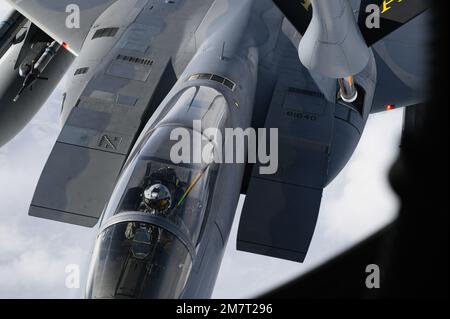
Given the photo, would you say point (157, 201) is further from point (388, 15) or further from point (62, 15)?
point (62, 15)

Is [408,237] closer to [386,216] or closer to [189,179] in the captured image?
[189,179]

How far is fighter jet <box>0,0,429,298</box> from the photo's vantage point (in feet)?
14.9

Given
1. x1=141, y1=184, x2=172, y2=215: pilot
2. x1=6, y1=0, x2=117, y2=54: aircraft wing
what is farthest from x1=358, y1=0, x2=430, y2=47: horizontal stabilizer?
x1=6, y1=0, x2=117, y2=54: aircraft wing

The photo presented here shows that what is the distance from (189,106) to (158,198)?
1.53 m

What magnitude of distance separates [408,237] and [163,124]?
3.42m

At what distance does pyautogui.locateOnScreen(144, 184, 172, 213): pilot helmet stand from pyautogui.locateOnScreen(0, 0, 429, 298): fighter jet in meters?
0.01

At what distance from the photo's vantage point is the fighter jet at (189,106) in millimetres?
4539

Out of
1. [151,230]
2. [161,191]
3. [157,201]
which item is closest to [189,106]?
[161,191]

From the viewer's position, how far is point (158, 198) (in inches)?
183

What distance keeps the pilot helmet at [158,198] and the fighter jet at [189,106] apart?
0.01 meters

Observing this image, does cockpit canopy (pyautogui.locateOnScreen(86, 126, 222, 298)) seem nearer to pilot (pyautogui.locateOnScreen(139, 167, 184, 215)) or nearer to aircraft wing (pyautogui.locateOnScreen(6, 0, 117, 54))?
pilot (pyautogui.locateOnScreen(139, 167, 184, 215))

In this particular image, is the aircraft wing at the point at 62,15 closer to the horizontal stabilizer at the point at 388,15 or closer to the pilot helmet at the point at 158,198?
the pilot helmet at the point at 158,198

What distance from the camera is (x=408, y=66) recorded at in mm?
8812

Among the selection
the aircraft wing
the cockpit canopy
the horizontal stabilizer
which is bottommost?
the cockpit canopy
